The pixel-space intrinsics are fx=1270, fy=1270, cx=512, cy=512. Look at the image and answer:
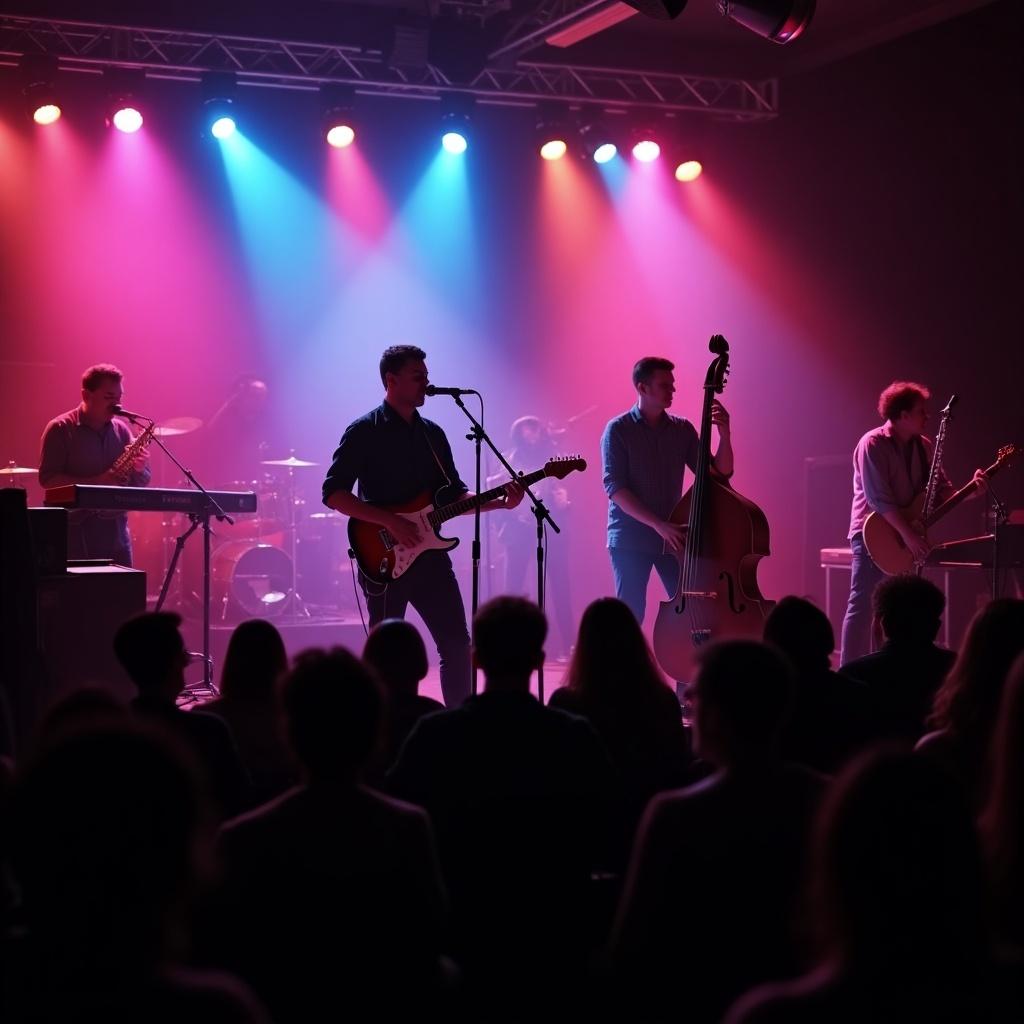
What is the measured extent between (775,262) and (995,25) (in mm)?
2673

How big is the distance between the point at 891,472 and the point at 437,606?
2.86m

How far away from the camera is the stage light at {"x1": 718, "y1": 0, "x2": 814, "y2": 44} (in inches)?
247

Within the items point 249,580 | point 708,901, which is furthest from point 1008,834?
point 249,580

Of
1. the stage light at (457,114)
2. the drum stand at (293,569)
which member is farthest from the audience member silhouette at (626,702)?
the stage light at (457,114)

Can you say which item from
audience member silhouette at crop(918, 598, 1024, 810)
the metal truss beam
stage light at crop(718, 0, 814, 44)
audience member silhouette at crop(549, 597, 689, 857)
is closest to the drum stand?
the metal truss beam

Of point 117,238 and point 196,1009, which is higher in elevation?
point 117,238

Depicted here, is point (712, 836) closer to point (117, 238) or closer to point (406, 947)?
point (406, 947)

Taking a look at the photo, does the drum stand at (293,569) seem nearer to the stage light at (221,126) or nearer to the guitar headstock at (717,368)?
the stage light at (221,126)

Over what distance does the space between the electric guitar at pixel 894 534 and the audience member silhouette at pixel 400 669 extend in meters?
4.21

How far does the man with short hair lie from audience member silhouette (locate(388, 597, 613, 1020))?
3.91 metres

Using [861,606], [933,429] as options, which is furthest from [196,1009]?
[933,429]

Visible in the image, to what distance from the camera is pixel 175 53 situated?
33.0 feet

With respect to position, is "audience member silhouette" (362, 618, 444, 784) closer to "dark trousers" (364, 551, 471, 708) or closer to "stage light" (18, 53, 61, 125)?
"dark trousers" (364, 551, 471, 708)

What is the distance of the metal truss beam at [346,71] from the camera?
9219mm
